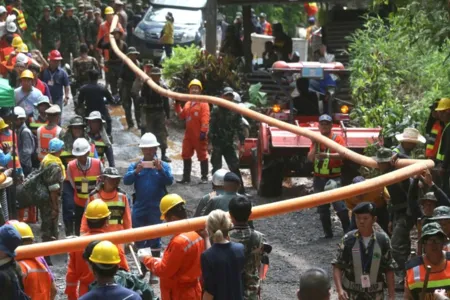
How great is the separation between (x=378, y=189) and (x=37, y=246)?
4360 mm

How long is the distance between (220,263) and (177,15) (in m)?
22.6

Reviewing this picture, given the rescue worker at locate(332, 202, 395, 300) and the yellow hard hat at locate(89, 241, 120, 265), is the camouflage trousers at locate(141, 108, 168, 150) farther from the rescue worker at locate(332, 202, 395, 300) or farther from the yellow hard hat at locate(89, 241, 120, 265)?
the yellow hard hat at locate(89, 241, 120, 265)

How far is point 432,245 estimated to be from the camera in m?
9.32

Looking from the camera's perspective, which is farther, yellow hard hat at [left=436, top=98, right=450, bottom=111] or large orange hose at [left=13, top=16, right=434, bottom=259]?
yellow hard hat at [left=436, top=98, right=450, bottom=111]

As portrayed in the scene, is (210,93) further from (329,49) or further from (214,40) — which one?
(329,49)

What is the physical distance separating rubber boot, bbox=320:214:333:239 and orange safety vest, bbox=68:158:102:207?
320 centimetres

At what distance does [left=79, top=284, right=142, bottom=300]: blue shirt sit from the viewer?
8102mm

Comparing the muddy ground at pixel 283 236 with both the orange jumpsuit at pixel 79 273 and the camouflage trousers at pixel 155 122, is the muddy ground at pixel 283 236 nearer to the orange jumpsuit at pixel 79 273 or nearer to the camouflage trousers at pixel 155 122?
the camouflage trousers at pixel 155 122

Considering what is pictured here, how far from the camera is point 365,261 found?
388 inches

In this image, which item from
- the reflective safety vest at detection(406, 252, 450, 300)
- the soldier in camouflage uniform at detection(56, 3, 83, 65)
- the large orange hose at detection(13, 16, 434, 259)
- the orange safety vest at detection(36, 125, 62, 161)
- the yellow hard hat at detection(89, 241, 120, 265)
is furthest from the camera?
the soldier in camouflage uniform at detection(56, 3, 83, 65)

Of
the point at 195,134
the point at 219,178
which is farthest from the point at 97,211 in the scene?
the point at 195,134

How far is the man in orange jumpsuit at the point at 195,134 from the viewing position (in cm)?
1942

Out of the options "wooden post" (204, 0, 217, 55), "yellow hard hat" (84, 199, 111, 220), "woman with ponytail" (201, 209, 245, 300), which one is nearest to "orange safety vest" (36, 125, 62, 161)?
"yellow hard hat" (84, 199, 111, 220)

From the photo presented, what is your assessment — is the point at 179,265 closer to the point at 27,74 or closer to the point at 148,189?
the point at 148,189
